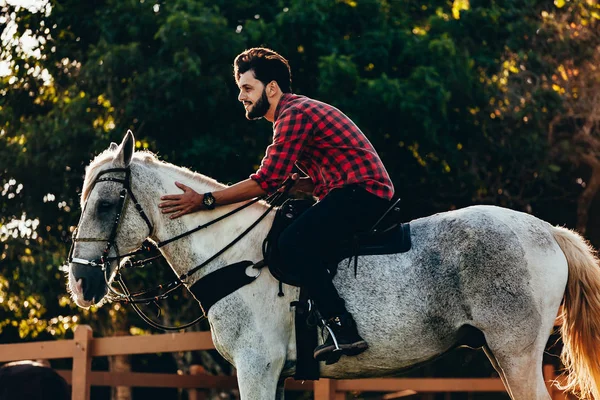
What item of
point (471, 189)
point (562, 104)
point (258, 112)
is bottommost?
point (258, 112)

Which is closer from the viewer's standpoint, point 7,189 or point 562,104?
point 7,189

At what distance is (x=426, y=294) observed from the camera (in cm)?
639

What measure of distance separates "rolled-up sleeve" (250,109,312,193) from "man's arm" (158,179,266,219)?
0.10m

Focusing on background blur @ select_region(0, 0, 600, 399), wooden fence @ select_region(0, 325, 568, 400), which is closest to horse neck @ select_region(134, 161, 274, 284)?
wooden fence @ select_region(0, 325, 568, 400)

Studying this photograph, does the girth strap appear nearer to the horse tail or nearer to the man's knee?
the man's knee

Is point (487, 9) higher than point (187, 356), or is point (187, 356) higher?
point (487, 9)

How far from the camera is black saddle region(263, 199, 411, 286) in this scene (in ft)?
21.3

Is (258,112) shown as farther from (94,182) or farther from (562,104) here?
(562,104)

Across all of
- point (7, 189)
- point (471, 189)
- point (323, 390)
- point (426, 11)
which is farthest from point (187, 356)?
point (323, 390)

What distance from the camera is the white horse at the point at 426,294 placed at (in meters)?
6.27

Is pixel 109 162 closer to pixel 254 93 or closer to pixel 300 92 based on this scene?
pixel 254 93

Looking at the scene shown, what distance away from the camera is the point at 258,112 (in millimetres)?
6766

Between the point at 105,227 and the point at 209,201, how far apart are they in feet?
2.41

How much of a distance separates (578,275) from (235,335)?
236cm
